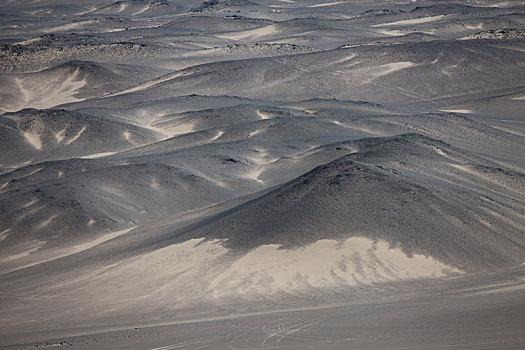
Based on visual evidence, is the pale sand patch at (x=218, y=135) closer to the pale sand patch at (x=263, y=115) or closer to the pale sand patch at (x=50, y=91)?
the pale sand patch at (x=263, y=115)

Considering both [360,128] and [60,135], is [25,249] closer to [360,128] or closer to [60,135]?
[360,128]

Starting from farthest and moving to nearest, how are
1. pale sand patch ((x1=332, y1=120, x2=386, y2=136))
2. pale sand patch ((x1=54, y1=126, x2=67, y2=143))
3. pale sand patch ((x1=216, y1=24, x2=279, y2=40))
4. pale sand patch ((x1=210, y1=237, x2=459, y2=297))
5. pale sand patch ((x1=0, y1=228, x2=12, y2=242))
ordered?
pale sand patch ((x1=216, y1=24, x2=279, y2=40)), pale sand patch ((x1=54, y1=126, x2=67, y2=143)), pale sand patch ((x1=332, y1=120, x2=386, y2=136)), pale sand patch ((x1=0, y1=228, x2=12, y2=242)), pale sand patch ((x1=210, y1=237, x2=459, y2=297))

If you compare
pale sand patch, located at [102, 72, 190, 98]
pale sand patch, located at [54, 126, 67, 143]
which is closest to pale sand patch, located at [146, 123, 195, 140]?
pale sand patch, located at [54, 126, 67, 143]

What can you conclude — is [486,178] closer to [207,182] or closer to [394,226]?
[394,226]

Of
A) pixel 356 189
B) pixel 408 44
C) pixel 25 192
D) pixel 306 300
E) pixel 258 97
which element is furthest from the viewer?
pixel 408 44

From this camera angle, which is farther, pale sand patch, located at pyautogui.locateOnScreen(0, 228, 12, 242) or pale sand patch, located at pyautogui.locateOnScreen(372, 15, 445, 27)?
pale sand patch, located at pyautogui.locateOnScreen(372, 15, 445, 27)

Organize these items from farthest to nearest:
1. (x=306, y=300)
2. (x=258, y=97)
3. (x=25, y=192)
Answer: (x=258, y=97) < (x=25, y=192) < (x=306, y=300)

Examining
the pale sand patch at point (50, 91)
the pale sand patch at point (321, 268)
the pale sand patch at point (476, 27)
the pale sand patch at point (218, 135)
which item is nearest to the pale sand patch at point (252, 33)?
the pale sand patch at point (476, 27)

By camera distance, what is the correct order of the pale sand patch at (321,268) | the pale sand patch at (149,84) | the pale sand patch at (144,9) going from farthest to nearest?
1. the pale sand patch at (144,9)
2. the pale sand patch at (149,84)
3. the pale sand patch at (321,268)

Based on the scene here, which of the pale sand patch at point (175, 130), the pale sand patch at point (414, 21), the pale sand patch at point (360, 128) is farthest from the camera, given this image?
the pale sand patch at point (414, 21)

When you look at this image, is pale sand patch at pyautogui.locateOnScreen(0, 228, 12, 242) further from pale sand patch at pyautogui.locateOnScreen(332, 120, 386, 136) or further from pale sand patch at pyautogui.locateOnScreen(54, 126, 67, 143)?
pale sand patch at pyautogui.locateOnScreen(332, 120, 386, 136)

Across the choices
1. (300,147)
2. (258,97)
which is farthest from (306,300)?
(258,97)
